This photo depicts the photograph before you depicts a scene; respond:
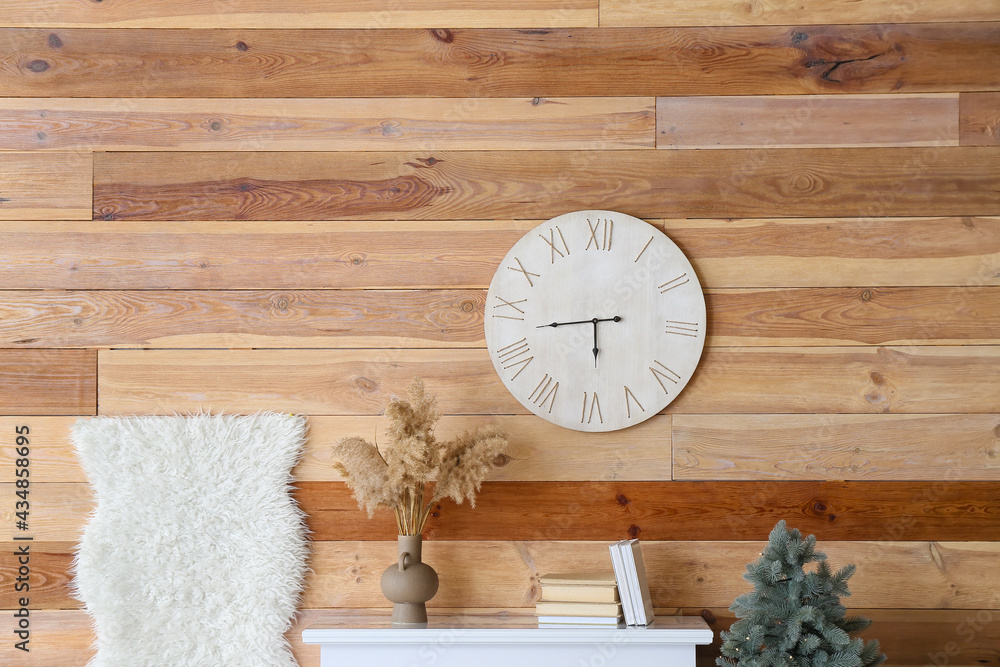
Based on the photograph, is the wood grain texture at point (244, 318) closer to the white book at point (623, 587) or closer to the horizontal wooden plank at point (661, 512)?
the horizontal wooden plank at point (661, 512)

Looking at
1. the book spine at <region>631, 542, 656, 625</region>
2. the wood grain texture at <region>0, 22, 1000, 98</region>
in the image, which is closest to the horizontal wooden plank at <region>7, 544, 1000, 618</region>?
the book spine at <region>631, 542, 656, 625</region>

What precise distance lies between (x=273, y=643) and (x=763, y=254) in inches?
65.3

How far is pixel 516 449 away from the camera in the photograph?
6.86ft

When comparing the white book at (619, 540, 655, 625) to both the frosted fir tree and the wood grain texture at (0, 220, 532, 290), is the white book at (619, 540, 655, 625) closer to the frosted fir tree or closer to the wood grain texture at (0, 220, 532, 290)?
the frosted fir tree

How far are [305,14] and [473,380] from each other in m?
1.13

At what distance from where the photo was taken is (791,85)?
7.06 ft

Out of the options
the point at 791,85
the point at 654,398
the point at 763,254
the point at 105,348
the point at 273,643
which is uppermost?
the point at 791,85

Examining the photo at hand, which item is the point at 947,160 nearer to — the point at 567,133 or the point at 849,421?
the point at 849,421

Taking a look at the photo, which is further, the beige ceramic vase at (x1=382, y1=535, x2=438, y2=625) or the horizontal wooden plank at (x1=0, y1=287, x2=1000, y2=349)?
the horizontal wooden plank at (x1=0, y1=287, x2=1000, y2=349)

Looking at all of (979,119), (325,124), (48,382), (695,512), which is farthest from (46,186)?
(979,119)

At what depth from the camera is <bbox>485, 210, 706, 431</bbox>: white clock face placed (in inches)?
81.4

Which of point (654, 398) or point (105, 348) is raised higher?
point (105, 348)

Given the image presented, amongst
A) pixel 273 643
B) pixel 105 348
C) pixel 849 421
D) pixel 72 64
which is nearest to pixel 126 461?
pixel 105 348

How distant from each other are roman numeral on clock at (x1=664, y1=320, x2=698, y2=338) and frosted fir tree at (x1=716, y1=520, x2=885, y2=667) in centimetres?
54
